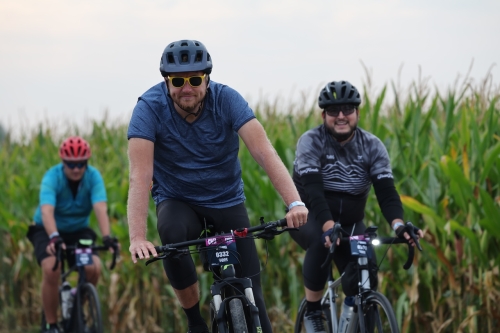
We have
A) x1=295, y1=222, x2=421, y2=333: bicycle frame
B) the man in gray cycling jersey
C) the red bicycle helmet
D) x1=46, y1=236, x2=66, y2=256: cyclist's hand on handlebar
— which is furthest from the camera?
the red bicycle helmet

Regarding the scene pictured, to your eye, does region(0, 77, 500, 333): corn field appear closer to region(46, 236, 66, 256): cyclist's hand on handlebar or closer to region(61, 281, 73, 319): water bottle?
region(61, 281, 73, 319): water bottle

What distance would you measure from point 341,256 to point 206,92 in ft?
6.54

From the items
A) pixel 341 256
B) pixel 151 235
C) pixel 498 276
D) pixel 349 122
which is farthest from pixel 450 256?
pixel 151 235

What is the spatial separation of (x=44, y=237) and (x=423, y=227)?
4.09 meters

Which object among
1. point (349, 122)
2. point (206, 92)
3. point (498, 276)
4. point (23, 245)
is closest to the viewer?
point (206, 92)

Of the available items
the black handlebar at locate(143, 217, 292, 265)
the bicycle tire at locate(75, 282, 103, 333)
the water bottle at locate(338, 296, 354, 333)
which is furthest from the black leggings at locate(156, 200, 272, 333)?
the bicycle tire at locate(75, 282, 103, 333)

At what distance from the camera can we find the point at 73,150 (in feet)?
28.4

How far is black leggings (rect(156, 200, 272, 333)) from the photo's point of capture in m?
4.84

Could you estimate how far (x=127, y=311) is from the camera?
31.8 feet

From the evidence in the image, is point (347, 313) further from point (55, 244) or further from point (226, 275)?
point (55, 244)

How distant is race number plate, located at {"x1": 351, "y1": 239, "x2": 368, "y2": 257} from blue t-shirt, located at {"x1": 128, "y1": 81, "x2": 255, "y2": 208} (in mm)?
1040

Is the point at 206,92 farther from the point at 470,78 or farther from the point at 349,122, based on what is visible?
the point at 470,78

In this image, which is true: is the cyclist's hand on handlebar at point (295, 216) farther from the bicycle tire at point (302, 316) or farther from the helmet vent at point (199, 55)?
the bicycle tire at point (302, 316)

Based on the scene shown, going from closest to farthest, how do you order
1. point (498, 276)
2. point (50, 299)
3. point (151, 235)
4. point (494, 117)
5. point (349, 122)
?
point (349, 122)
point (498, 276)
point (494, 117)
point (50, 299)
point (151, 235)
